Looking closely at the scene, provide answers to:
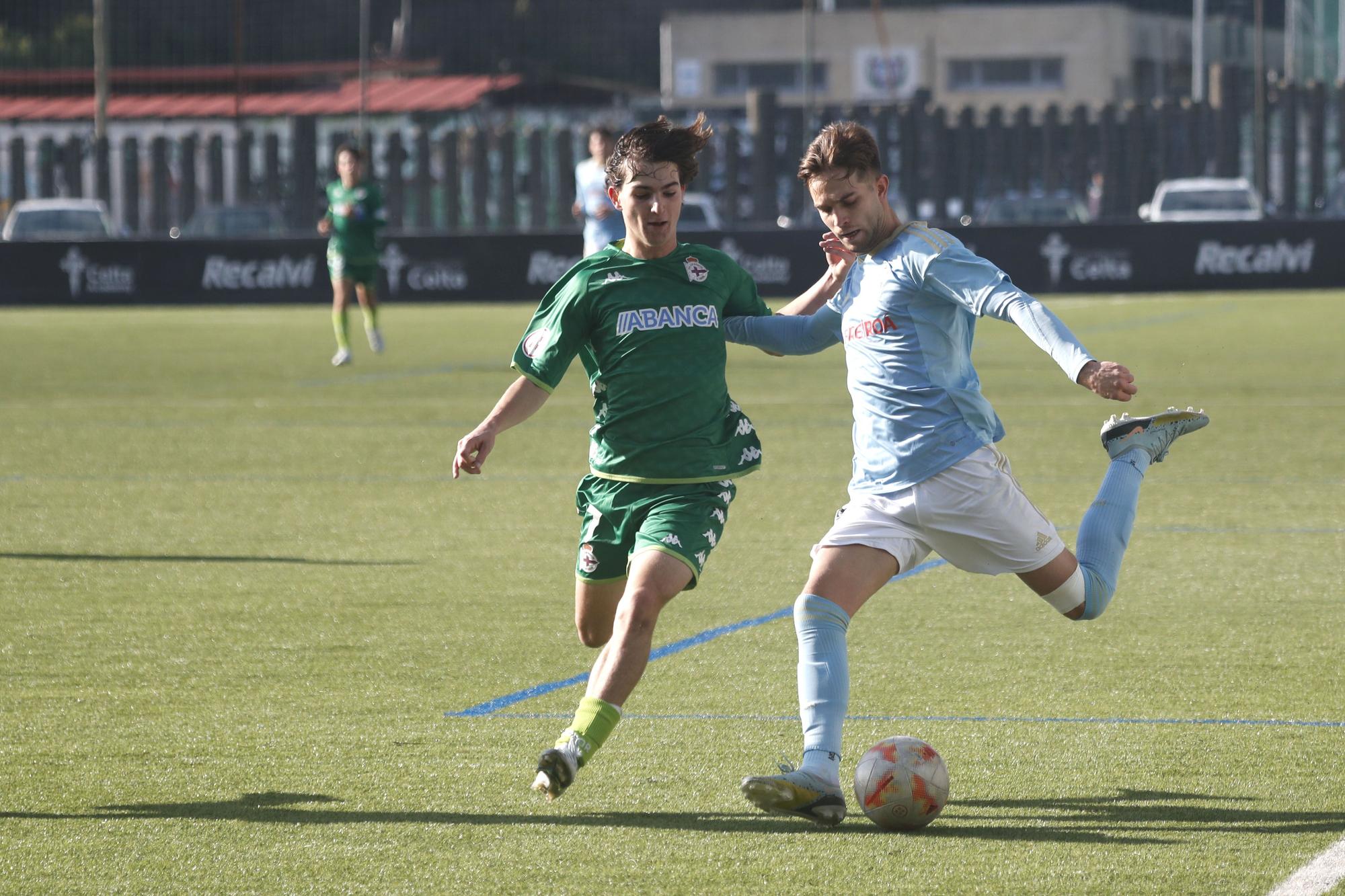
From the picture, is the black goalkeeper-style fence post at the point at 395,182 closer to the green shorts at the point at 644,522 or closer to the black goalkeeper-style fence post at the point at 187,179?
the black goalkeeper-style fence post at the point at 187,179

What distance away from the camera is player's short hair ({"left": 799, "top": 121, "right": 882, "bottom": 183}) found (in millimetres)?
4891

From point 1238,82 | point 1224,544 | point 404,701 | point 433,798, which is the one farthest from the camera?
point 1238,82

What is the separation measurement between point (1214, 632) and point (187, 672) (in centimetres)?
346

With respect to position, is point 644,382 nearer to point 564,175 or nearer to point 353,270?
point 353,270

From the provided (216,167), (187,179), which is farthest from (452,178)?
(187,179)

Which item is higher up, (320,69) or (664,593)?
(320,69)

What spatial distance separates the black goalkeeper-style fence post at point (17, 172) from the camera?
38375 millimetres

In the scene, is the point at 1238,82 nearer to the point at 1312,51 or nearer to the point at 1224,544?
the point at 1312,51

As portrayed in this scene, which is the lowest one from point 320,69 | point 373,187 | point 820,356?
point 820,356

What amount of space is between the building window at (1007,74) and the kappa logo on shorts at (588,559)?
62.0 metres

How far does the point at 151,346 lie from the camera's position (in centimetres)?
2289

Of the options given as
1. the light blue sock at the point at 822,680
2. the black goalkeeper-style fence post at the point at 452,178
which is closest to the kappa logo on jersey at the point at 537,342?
the light blue sock at the point at 822,680

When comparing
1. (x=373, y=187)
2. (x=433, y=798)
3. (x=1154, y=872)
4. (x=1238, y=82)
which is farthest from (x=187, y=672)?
(x=1238, y=82)

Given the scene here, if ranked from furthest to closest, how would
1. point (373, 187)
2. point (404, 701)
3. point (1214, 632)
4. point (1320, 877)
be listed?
point (373, 187) → point (1214, 632) → point (404, 701) → point (1320, 877)
